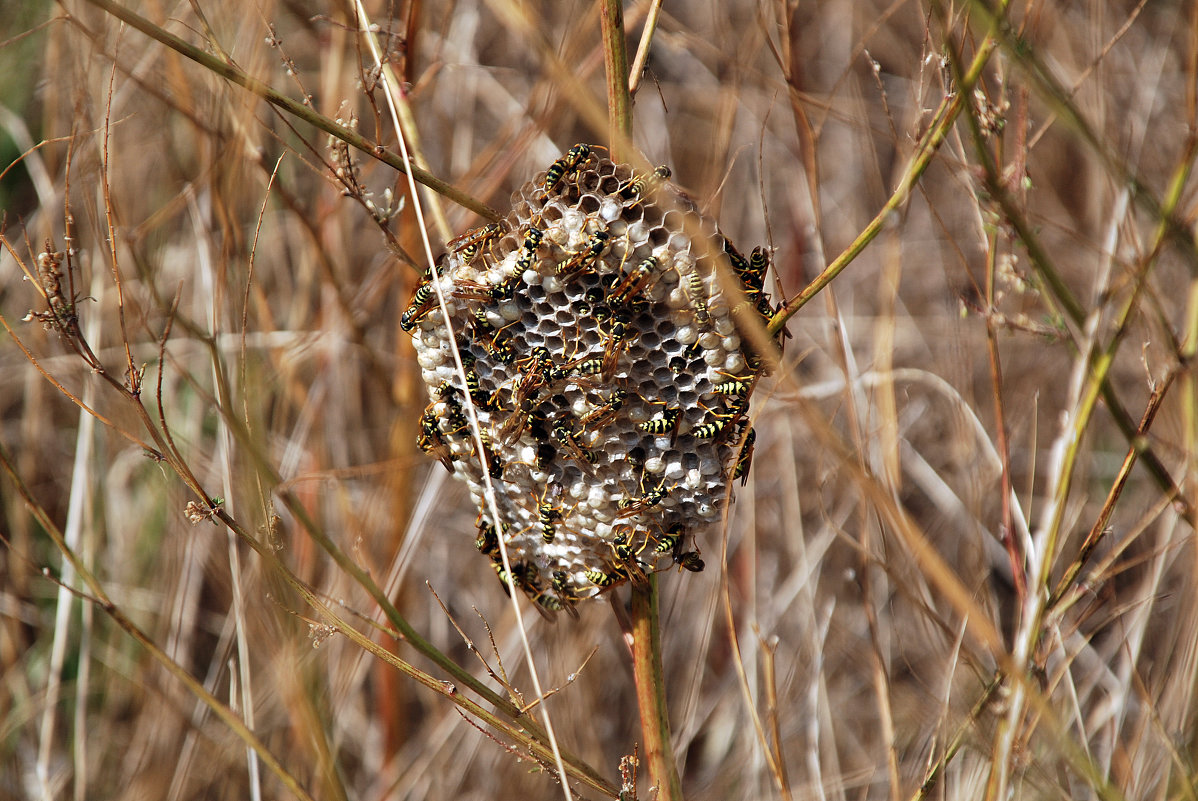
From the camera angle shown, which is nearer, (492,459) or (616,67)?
(616,67)

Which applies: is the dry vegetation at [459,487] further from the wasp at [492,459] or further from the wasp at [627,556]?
the wasp at [627,556]

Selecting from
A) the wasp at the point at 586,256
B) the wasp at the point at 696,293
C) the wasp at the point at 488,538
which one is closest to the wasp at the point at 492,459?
the wasp at the point at 488,538

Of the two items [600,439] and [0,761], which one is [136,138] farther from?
[600,439]

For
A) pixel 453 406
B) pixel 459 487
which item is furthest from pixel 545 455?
pixel 459 487

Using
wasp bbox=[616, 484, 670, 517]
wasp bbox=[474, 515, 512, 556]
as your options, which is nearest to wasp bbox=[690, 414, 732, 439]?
wasp bbox=[616, 484, 670, 517]

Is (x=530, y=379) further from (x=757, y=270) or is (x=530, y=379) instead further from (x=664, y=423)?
(x=757, y=270)

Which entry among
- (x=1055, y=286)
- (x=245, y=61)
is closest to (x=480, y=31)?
(x=245, y=61)
